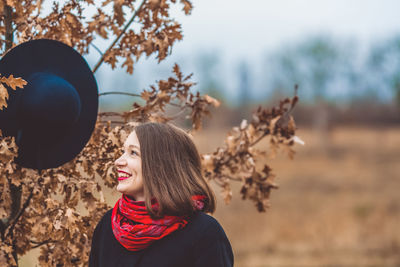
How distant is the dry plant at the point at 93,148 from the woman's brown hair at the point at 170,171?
58 cm

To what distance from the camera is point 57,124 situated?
8.39ft

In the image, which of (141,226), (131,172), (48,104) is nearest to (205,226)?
(141,226)

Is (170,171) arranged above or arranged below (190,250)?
above

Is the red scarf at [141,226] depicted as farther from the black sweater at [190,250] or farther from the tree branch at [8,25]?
the tree branch at [8,25]

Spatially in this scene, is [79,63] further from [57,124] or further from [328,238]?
[328,238]

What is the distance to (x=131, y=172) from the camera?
2.10 metres

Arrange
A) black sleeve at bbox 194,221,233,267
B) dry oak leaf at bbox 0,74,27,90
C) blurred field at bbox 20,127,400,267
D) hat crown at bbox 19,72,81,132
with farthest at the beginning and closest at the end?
1. blurred field at bbox 20,127,400,267
2. hat crown at bbox 19,72,81,132
3. dry oak leaf at bbox 0,74,27,90
4. black sleeve at bbox 194,221,233,267

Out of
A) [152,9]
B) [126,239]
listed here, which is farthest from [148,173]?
[152,9]

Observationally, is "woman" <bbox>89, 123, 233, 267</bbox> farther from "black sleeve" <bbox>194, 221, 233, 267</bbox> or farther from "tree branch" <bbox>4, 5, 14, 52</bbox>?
"tree branch" <bbox>4, 5, 14, 52</bbox>

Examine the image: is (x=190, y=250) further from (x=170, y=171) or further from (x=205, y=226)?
(x=170, y=171)

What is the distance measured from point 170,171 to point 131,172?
0.16m

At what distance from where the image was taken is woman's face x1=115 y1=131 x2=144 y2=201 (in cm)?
209

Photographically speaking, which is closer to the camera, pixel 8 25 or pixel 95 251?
pixel 95 251

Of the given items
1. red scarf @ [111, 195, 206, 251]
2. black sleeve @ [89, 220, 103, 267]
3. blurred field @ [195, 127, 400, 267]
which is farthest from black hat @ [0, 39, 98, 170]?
blurred field @ [195, 127, 400, 267]
